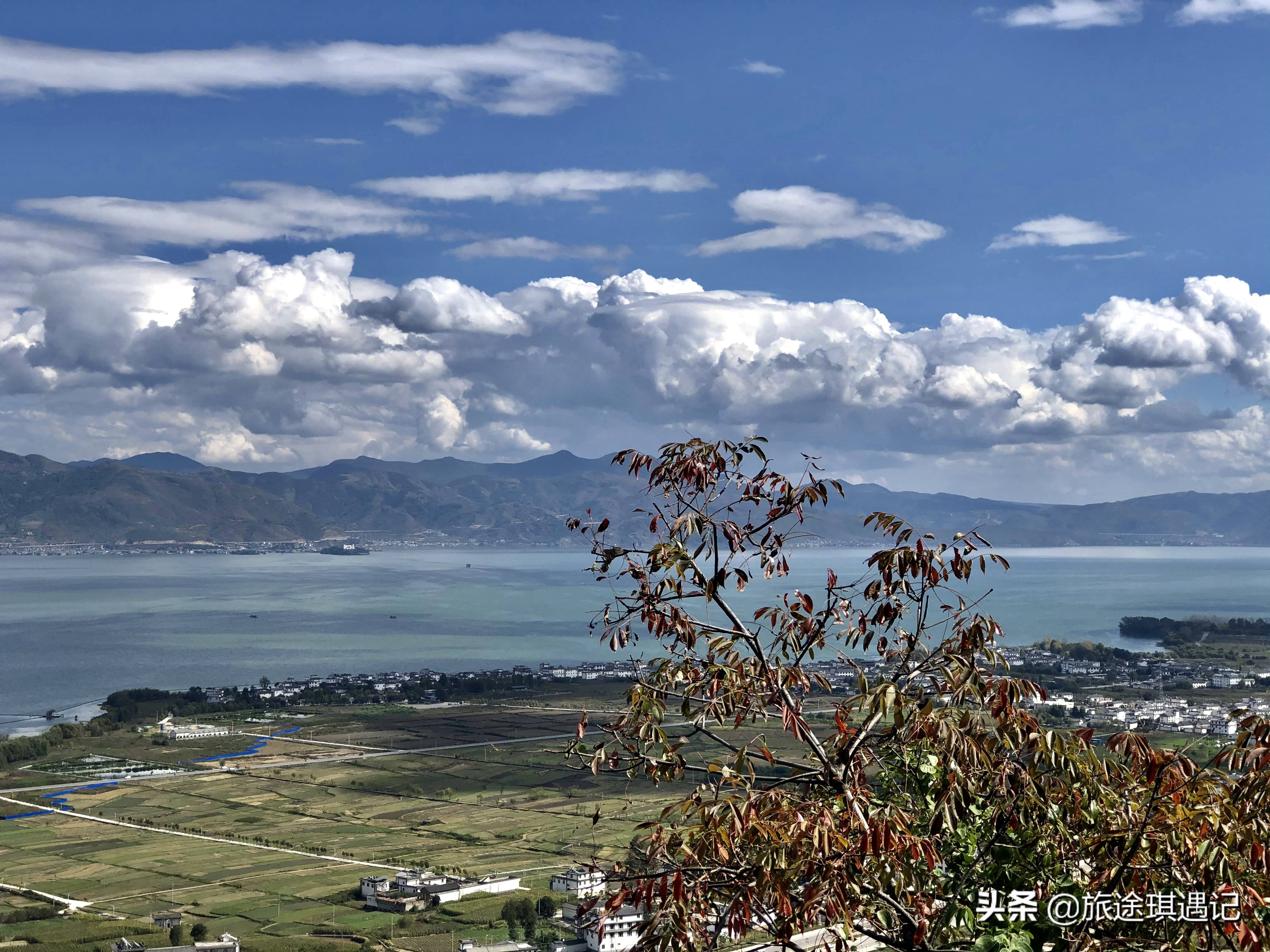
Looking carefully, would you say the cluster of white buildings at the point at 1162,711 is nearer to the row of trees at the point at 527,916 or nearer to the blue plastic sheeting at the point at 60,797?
the row of trees at the point at 527,916

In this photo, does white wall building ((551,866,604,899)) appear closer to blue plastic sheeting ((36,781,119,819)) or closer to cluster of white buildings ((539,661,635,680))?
blue plastic sheeting ((36,781,119,819))

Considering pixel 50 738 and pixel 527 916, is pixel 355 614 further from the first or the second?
pixel 527 916

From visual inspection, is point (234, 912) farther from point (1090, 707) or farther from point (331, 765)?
point (1090, 707)

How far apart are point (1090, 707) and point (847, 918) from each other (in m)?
50.3

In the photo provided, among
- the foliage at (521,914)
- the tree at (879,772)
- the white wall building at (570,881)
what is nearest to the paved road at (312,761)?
the white wall building at (570,881)

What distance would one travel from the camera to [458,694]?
207 ft

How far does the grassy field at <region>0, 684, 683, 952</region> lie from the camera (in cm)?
2409

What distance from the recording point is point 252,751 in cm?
4794

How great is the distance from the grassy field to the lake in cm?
1192

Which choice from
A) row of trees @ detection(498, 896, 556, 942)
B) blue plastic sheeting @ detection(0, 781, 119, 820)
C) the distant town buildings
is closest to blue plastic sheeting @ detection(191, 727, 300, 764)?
blue plastic sheeting @ detection(0, 781, 119, 820)

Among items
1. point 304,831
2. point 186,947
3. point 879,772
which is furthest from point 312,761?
point 879,772

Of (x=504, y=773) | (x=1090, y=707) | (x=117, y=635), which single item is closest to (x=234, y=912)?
(x=504, y=773)

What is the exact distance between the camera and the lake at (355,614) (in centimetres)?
7369

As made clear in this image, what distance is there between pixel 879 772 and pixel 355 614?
10937 cm
